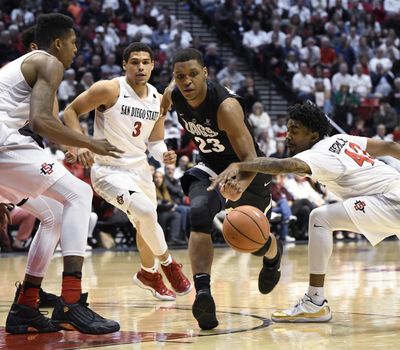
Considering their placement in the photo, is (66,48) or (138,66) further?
(138,66)

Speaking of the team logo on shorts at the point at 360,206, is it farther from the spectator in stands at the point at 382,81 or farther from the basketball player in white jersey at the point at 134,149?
the spectator in stands at the point at 382,81

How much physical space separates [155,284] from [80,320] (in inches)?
90.0

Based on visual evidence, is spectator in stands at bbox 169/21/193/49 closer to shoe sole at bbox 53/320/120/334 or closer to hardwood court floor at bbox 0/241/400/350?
hardwood court floor at bbox 0/241/400/350

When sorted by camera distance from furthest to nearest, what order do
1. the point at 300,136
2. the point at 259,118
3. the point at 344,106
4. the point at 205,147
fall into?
the point at 344,106
the point at 259,118
the point at 205,147
the point at 300,136

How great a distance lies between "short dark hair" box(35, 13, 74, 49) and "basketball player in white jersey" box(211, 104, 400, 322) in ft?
5.49

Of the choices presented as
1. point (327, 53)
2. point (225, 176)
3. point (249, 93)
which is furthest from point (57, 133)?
point (327, 53)

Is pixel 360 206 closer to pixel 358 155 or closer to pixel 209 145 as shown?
pixel 358 155

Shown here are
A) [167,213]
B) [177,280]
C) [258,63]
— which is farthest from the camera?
[258,63]

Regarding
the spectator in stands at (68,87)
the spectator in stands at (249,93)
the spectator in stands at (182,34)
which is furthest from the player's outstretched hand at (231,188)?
the spectator in stands at (182,34)

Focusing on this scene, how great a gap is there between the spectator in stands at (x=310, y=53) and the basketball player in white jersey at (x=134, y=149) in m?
13.8

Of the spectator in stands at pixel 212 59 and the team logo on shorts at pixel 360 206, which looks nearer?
the team logo on shorts at pixel 360 206

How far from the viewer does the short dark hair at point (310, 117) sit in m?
6.36

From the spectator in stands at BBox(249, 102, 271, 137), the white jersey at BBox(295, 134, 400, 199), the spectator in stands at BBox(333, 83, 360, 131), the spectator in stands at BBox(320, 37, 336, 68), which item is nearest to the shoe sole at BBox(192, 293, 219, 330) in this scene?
the white jersey at BBox(295, 134, 400, 199)

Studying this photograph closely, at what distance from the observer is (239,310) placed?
665 centimetres
